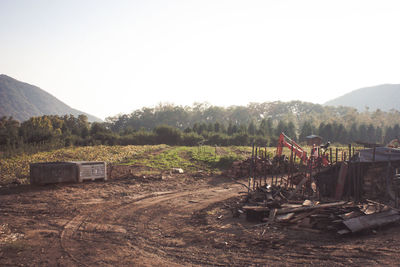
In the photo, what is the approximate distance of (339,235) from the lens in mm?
7094

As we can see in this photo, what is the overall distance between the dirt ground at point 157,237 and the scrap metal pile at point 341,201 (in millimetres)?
316

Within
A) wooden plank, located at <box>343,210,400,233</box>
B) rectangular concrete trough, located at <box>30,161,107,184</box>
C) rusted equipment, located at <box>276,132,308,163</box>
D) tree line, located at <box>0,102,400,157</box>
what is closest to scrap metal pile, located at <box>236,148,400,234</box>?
wooden plank, located at <box>343,210,400,233</box>

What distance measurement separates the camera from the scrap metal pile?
750 centimetres

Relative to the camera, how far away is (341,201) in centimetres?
938

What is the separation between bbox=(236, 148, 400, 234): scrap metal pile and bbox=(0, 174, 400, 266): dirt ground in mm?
316

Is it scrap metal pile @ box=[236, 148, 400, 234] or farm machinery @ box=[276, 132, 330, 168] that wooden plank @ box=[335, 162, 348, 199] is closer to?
scrap metal pile @ box=[236, 148, 400, 234]

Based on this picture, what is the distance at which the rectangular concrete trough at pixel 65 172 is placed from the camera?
1332 cm

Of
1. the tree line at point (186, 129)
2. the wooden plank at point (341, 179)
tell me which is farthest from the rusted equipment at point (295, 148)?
the tree line at point (186, 129)

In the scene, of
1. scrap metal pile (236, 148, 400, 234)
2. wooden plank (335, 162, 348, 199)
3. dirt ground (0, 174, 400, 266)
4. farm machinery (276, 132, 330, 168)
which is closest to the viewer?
dirt ground (0, 174, 400, 266)

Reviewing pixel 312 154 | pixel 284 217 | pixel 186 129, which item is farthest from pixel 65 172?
pixel 186 129

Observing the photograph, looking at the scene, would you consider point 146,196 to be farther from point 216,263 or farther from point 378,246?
point 378,246

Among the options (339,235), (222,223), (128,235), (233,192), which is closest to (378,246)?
(339,235)

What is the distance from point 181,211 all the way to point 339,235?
4.86 meters

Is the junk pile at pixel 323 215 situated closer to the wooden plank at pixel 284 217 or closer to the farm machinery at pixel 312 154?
the wooden plank at pixel 284 217
